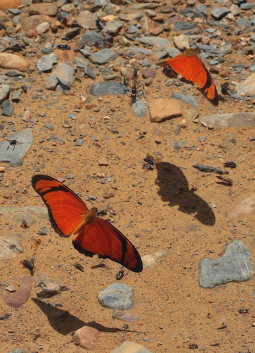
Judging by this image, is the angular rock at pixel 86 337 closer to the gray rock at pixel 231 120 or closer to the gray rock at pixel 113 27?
the gray rock at pixel 231 120

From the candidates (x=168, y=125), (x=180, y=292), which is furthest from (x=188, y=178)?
(x=180, y=292)

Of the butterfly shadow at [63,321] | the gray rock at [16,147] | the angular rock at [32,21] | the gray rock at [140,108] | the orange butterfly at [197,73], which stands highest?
the orange butterfly at [197,73]

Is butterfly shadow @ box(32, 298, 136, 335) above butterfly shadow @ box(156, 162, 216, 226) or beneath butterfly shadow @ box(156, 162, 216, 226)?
beneath

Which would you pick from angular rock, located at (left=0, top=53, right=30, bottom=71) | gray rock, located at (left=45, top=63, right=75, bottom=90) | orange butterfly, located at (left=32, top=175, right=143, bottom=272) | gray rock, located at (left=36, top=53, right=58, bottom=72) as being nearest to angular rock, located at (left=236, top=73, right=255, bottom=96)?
gray rock, located at (left=45, top=63, right=75, bottom=90)

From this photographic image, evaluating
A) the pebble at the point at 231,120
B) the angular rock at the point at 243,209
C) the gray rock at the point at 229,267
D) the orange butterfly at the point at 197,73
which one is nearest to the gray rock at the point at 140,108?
the pebble at the point at 231,120

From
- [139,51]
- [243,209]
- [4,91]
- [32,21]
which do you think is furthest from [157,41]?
[243,209]

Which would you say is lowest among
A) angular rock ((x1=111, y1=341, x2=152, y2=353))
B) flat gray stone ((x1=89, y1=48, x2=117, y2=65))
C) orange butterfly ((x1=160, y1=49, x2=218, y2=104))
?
angular rock ((x1=111, y1=341, x2=152, y2=353))

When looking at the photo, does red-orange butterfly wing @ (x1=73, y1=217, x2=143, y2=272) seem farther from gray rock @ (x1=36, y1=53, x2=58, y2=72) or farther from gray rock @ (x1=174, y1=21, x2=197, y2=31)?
gray rock @ (x1=174, y1=21, x2=197, y2=31)
